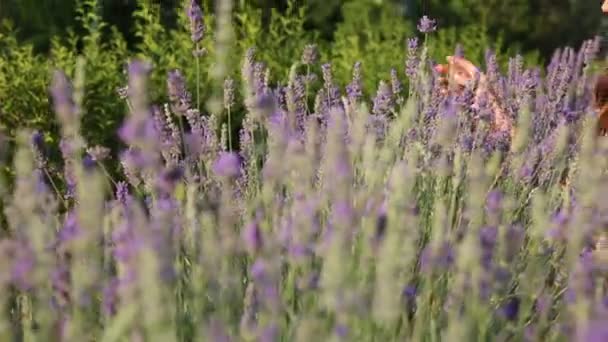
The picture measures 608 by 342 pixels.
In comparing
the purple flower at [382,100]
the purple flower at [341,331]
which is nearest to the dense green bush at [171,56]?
the purple flower at [382,100]

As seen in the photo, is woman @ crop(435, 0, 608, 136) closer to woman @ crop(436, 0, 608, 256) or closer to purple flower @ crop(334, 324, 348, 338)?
woman @ crop(436, 0, 608, 256)

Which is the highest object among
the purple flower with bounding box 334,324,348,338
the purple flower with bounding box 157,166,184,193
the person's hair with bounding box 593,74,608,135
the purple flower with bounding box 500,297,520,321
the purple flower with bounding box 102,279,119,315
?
the purple flower with bounding box 157,166,184,193

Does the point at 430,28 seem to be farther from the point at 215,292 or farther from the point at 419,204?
the point at 215,292

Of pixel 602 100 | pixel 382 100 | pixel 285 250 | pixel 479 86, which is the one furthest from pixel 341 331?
pixel 602 100

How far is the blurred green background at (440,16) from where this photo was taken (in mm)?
5422

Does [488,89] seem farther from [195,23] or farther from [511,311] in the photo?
[511,311]

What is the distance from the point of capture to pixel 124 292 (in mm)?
1109

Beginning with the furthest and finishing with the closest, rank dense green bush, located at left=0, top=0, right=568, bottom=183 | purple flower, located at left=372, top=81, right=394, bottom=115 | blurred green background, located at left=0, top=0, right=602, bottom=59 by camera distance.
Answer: blurred green background, located at left=0, top=0, right=602, bottom=59
dense green bush, located at left=0, top=0, right=568, bottom=183
purple flower, located at left=372, top=81, right=394, bottom=115

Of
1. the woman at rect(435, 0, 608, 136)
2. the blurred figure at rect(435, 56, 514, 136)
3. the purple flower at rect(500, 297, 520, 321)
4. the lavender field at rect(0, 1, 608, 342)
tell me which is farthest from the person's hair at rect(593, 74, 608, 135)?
the purple flower at rect(500, 297, 520, 321)

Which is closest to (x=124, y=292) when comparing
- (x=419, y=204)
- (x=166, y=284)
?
(x=166, y=284)

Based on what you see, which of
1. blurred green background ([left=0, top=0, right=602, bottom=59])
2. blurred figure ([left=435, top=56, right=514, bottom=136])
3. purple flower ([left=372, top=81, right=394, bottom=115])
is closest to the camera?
purple flower ([left=372, top=81, right=394, bottom=115])

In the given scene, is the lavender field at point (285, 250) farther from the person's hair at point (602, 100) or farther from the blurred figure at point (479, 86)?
the person's hair at point (602, 100)

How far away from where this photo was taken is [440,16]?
6445 mm

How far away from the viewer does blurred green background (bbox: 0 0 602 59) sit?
17.8 feet
